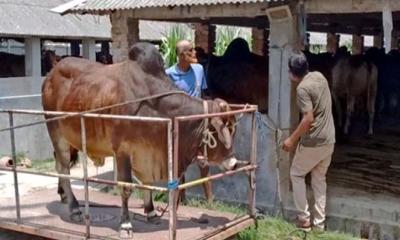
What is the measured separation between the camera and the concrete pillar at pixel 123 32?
817 centimetres

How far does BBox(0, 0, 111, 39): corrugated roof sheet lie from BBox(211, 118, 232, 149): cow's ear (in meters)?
9.95

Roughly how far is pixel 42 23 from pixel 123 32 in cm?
904

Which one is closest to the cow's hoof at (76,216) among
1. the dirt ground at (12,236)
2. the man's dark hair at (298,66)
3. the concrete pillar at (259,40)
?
the dirt ground at (12,236)

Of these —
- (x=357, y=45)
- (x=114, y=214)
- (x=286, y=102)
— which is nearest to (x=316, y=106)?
(x=286, y=102)

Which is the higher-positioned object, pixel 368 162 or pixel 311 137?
pixel 311 137

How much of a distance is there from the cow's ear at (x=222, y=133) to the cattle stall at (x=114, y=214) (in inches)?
5.3

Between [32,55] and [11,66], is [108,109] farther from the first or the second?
[11,66]

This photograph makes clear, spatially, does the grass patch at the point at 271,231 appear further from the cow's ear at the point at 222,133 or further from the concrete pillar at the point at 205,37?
the concrete pillar at the point at 205,37

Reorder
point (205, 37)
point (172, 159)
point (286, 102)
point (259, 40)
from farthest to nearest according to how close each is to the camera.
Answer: point (259, 40), point (205, 37), point (286, 102), point (172, 159)

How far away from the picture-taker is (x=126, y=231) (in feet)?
17.3

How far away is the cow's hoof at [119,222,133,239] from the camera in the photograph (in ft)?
17.2

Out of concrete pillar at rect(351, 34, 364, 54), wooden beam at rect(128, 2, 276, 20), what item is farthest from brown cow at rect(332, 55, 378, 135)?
concrete pillar at rect(351, 34, 364, 54)

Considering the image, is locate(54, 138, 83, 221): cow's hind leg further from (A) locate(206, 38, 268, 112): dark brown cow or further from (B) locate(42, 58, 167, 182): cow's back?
(A) locate(206, 38, 268, 112): dark brown cow

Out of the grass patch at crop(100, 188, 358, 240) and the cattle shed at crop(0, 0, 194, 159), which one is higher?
the cattle shed at crop(0, 0, 194, 159)
